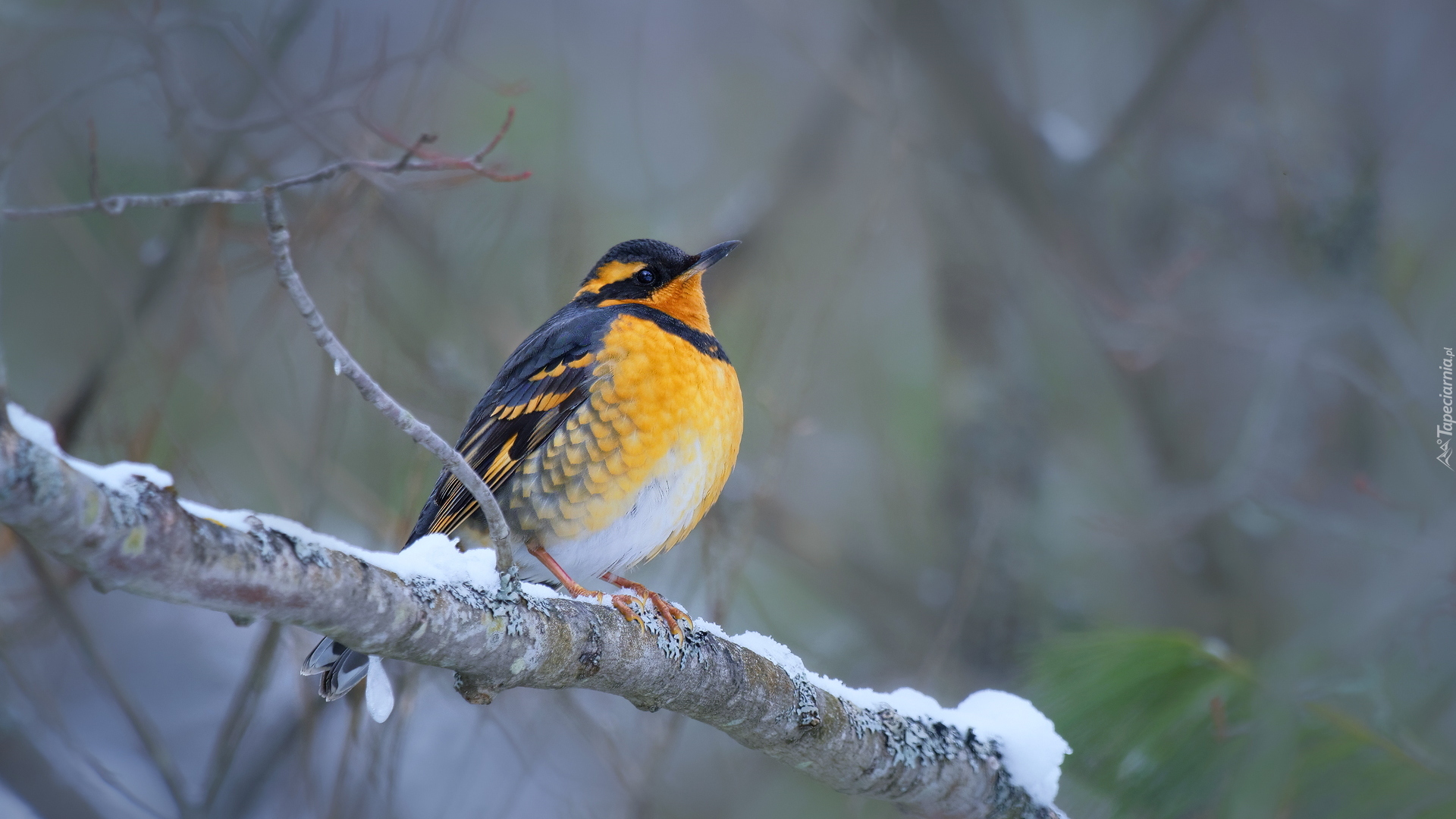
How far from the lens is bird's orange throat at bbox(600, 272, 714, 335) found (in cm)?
401

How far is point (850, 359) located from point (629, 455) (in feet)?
15.7

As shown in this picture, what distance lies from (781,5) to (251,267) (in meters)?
4.21

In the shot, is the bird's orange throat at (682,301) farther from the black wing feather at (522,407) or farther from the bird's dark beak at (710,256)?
the black wing feather at (522,407)

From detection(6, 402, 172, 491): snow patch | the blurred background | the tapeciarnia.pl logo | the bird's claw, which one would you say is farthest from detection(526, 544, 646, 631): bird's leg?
the tapeciarnia.pl logo

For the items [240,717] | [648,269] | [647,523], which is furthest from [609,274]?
[240,717]

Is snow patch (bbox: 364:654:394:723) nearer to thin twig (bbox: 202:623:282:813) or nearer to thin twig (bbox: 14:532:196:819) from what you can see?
thin twig (bbox: 202:623:282:813)

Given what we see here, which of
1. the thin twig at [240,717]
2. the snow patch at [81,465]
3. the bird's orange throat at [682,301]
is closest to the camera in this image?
the snow patch at [81,465]

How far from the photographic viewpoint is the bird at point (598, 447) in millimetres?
3332

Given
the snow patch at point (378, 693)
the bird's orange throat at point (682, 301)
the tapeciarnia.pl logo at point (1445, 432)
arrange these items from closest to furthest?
the snow patch at point (378, 693), the bird's orange throat at point (682, 301), the tapeciarnia.pl logo at point (1445, 432)

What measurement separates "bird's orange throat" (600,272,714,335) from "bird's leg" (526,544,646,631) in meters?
1.01

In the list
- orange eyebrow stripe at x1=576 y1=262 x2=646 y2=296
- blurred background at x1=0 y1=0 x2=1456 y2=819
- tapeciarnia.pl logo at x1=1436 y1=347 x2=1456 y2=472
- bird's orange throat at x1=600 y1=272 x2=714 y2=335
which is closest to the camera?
blurred background at x1=0 y1=0 x2=1456 y2=819

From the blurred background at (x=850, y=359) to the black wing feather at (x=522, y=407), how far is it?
669 millimetres

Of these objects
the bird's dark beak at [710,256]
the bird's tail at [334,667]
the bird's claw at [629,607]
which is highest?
the bird's dark beak at [710,256]

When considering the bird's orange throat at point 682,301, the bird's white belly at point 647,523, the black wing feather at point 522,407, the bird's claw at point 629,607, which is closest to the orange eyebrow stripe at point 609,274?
the bird's orange throat at point 682,301
